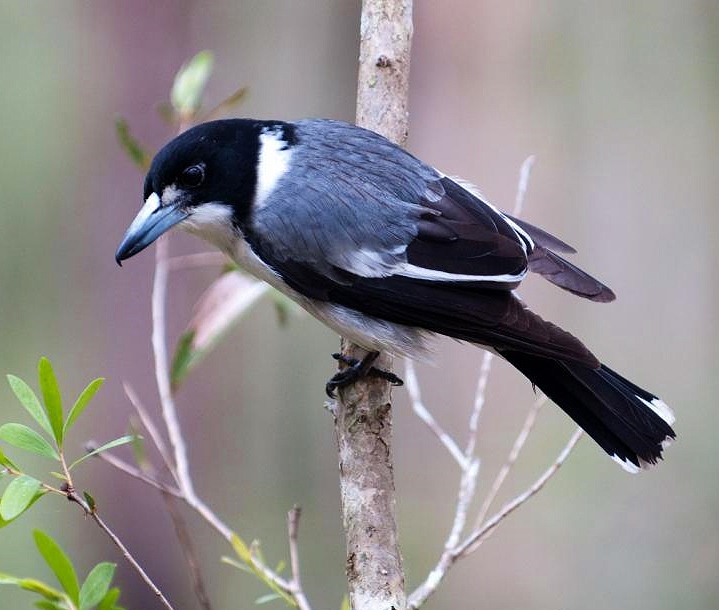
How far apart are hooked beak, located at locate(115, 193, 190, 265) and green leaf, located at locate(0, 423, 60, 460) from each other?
0.86 m

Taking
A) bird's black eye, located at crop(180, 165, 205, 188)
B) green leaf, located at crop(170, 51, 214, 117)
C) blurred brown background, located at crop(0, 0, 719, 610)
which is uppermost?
green leaf, located at crop(170, 51, 214, 117)

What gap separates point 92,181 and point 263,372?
1246mm

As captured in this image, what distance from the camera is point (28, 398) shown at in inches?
57.9

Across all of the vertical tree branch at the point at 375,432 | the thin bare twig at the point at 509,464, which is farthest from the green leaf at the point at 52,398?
the thin bare twig at the point at 509,464

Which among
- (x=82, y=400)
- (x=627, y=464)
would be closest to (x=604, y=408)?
(x=627, y=464)

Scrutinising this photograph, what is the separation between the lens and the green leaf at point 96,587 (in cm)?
135

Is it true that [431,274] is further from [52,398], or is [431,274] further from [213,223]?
[52,398]

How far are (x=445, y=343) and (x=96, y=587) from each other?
3.99 meters

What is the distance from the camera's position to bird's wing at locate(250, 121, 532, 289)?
228 centimetres

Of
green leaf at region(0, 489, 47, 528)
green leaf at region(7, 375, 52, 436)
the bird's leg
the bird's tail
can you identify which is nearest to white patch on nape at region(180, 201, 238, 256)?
the bird's leg

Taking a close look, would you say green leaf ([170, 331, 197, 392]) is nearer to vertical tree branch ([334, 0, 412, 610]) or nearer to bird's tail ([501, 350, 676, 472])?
vertical tree branch ([334, 0, 412, 610])

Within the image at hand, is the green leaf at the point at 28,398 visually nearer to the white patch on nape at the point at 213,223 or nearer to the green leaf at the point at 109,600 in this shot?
the green leaf at the point at 109,600

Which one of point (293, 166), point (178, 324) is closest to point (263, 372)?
point (178, 324)

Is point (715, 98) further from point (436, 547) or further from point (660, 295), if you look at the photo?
point (436, 547)
